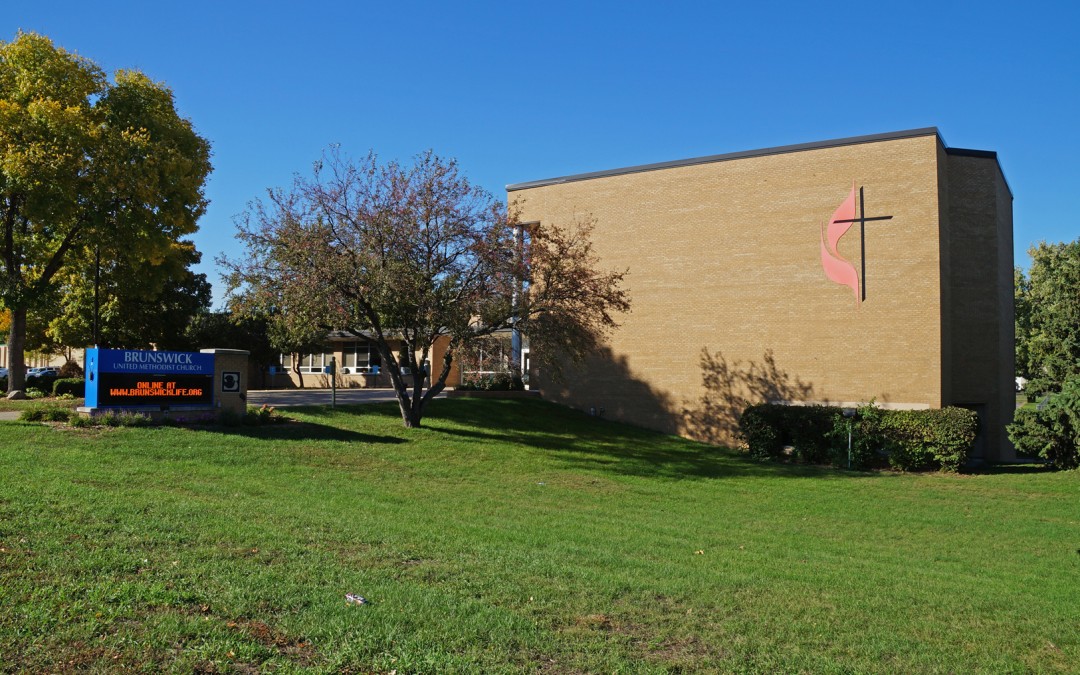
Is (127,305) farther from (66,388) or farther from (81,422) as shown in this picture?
(81,422)

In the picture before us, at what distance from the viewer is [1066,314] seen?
86.4 ft

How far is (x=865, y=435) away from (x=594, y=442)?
8.77 metres

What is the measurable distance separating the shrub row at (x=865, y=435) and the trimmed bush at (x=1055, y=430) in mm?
1423

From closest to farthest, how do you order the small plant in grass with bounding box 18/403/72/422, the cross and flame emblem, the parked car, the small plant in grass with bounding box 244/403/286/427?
the small plant in grass with bounding box 18/403/72/422 < the small plant in grass with bounding box 244/403/286/427 < the cross and flame emblem < the parked car

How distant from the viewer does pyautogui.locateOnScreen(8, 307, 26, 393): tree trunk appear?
82.2 ft

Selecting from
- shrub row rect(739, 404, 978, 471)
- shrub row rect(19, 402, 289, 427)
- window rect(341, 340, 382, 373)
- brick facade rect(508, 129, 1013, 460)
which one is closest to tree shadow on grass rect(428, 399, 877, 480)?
shrub row rect(739, 404, 978, 471)

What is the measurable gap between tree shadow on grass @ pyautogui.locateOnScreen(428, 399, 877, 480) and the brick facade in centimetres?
243

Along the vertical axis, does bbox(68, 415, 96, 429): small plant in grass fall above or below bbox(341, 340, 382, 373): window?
below

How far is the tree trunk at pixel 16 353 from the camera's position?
25047mm

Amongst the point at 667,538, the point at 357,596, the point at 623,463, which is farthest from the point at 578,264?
the point at 357,596

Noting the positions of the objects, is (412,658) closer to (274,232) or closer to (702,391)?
(274,232)

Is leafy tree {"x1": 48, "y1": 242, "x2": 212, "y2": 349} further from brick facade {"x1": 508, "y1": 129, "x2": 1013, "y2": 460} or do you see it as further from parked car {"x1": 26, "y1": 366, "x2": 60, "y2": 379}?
brick facade {"x1": 508, "y1": 129, "x2": 1013, "y2": 460}

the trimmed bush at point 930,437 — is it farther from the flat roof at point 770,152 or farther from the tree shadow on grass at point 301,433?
the tree shadow on grass at point 301,433

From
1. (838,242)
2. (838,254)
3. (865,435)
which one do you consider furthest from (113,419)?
(838,242)
